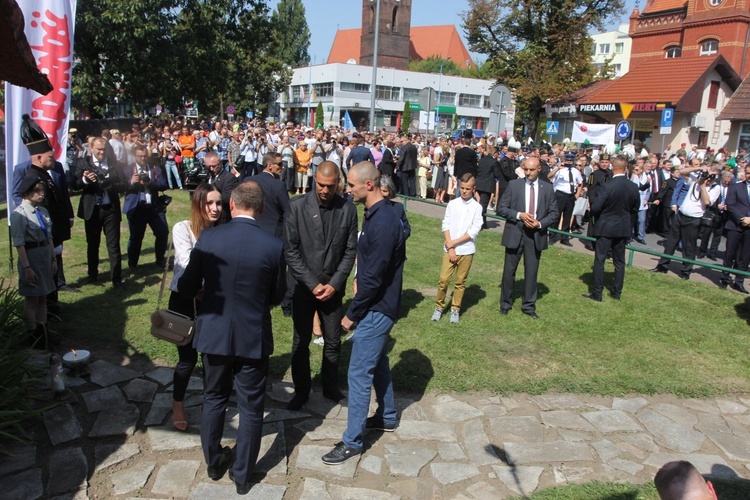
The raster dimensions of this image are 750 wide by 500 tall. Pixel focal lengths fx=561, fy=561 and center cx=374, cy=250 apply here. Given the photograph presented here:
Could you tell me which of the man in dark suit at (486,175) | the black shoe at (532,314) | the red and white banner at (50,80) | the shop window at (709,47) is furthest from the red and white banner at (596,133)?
the shop window at (709,47)

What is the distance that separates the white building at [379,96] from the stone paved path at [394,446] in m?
62.5

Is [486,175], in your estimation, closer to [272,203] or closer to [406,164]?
[406,164]

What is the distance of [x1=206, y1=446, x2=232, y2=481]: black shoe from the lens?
3737 mm

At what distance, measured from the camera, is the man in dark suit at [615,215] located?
784cm

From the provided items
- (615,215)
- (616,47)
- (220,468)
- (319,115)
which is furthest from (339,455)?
(616,47)

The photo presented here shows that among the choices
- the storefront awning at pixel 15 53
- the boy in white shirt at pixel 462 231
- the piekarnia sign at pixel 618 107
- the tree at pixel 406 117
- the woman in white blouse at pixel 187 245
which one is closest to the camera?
the storefront awning at pixel 15 53

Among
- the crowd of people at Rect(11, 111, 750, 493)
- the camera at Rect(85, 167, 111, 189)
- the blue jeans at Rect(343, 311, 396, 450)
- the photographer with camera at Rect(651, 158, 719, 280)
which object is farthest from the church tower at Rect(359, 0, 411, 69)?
the blue jeans at Rect(343, 311, 396, 450)

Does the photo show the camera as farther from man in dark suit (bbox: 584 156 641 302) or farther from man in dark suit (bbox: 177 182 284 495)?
man in dark suit (bbox: 584 156 641 302)

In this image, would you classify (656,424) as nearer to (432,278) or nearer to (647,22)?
(432,278)

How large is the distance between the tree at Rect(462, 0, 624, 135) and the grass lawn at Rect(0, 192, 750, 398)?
26.1 metres

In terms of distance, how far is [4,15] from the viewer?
2635 millimetres

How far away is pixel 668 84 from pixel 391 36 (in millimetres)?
55450

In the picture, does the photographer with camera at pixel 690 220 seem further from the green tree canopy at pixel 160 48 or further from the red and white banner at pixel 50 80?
the green tree canopy at pixel 160 48

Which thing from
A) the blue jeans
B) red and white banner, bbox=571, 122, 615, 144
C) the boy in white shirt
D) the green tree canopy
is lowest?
the blue jeans
